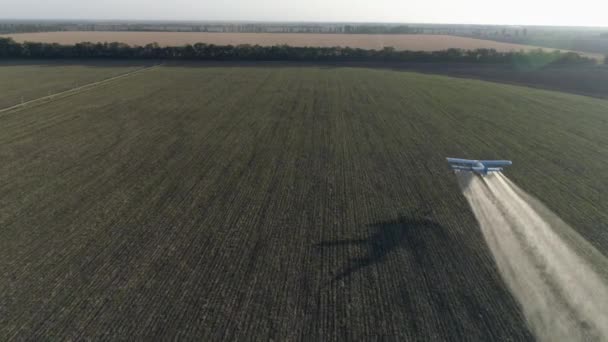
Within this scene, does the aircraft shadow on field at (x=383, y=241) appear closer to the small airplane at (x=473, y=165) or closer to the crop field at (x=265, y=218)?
the crop field at (x=265, y=218)

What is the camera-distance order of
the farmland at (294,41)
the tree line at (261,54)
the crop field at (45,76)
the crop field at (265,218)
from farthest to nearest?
the farmland at (294,41)
the tree line at (261,54)
the crop field at (45,76)
the crop field at (265,218)

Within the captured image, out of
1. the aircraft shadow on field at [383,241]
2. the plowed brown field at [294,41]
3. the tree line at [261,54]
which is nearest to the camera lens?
the aircraft shadow on field at [383,241]

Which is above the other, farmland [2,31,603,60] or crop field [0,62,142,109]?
farmland [2,31,603,60]

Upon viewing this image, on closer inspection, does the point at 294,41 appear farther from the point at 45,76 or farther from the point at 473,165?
Answer: the point at 473,165

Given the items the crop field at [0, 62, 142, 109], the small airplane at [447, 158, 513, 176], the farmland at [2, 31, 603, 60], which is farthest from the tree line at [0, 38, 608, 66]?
the small airplane at [447, 158, 513, 176]

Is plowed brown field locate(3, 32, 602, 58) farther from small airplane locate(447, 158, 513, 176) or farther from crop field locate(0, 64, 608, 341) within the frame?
small airplane locate(447, 158, 513, 176)

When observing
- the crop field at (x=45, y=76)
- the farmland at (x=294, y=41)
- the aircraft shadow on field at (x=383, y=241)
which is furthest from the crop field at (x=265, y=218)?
the farmland at (x=294, y=41)

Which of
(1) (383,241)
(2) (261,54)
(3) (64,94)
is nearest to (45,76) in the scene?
(3) (64,94)
